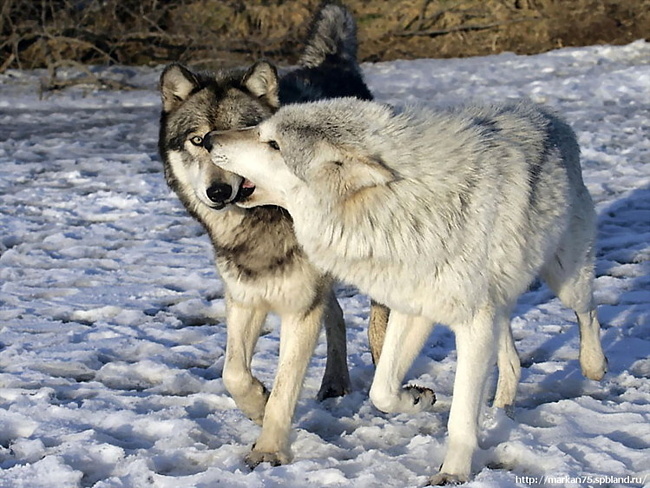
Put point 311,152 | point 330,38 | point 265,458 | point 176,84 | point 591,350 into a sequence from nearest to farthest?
1. point 311,152
2. point 265,458
3. point 176,84
4. point 591,350
5. point 330,38

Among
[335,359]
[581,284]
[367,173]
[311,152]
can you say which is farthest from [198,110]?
[581,284]

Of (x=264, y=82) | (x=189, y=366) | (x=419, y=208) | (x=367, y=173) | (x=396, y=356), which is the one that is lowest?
(x=189, y=366)

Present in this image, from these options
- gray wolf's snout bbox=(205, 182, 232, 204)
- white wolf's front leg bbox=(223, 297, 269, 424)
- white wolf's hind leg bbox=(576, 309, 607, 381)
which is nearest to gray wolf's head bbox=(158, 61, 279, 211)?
gray wolf's snout bbox=(205, 182, 232, 204)

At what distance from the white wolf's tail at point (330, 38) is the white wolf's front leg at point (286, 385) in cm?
180

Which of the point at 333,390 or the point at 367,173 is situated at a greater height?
the point at 367,173

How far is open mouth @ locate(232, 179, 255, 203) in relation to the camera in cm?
350

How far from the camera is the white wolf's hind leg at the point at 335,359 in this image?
13.7 feet

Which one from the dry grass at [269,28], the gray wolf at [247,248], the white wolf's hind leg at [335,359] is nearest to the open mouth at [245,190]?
the gray wolf at [247,248]

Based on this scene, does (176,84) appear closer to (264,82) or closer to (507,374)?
(264,82)

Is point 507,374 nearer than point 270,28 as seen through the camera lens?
Yes

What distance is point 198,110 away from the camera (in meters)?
3.86

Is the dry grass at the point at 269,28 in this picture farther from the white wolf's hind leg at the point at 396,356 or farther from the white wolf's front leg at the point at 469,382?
the white wolf's front leg at the point at 469,382

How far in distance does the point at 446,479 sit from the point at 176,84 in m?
2.05

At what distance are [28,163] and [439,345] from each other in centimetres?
563
